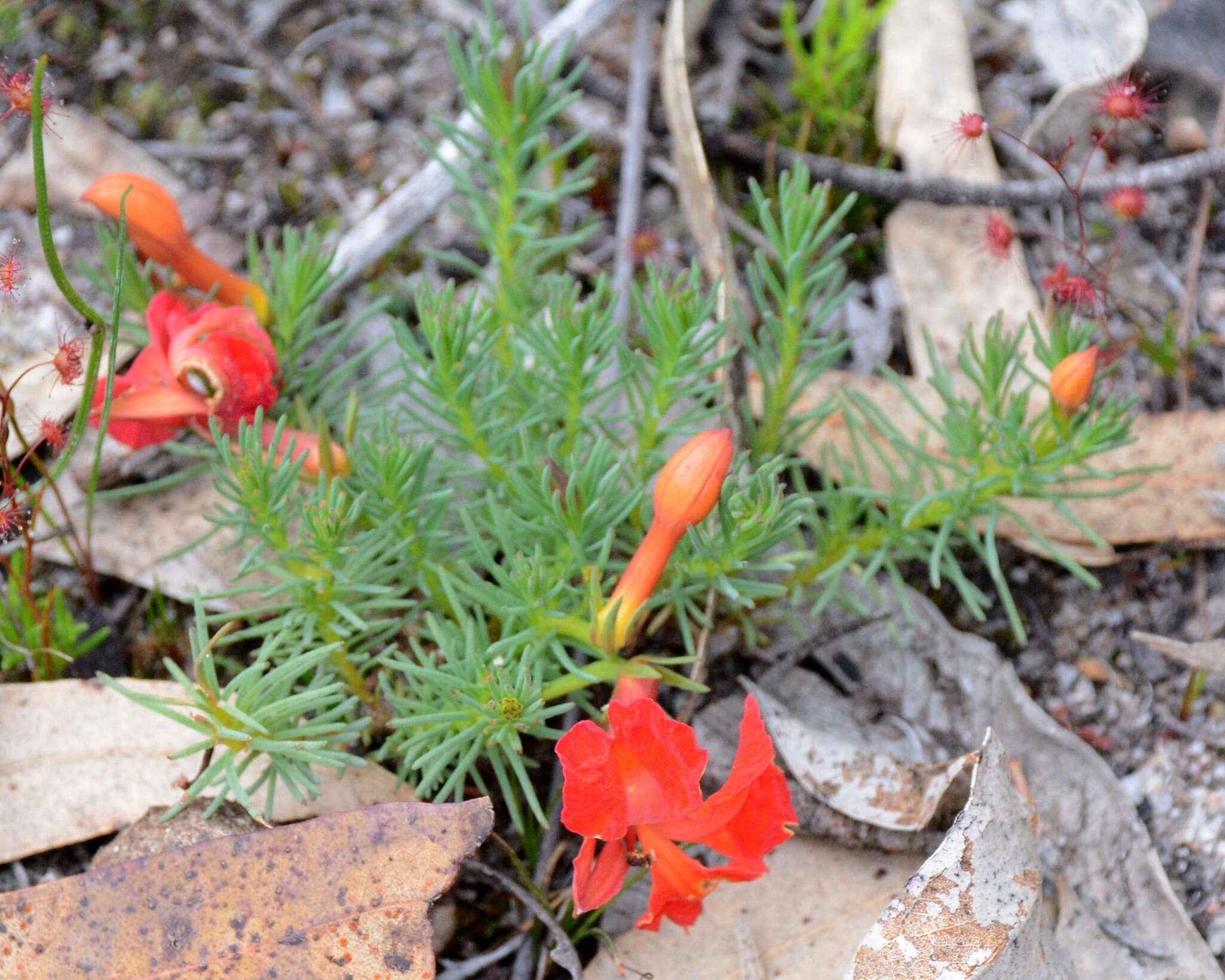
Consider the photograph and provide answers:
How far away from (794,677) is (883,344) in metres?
0.99

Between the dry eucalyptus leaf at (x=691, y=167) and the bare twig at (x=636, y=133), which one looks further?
the bare twig at (x=636, y=133)

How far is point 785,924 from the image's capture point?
2.21 metres

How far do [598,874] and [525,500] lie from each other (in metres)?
0.74

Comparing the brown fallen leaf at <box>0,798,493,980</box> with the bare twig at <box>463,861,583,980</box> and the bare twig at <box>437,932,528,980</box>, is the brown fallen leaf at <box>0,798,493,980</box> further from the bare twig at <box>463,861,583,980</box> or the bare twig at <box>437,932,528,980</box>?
the bare twig at <box>437,932,528,980</box>

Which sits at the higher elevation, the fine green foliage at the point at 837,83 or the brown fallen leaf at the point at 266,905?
the fine green foliage at the point at 837,83

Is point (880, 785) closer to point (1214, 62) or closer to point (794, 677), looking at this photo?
point (794, 677)

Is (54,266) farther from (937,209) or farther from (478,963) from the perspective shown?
(937,209)

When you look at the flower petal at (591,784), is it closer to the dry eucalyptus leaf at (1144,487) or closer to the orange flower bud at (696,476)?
the orange flower bud at (696,476)

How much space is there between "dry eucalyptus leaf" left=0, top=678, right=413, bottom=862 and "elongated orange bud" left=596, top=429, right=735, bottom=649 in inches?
23.3

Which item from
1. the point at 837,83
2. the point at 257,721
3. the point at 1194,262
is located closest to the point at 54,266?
the point at 257,721

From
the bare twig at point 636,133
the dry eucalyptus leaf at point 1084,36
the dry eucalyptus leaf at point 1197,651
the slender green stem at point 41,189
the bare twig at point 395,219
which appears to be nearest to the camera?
the slender green stem at point 41,189

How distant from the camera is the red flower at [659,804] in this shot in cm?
177

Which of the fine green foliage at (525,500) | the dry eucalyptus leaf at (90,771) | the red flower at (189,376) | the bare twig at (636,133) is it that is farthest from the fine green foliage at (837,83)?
the dry eucalyptus leaf at (90,771)

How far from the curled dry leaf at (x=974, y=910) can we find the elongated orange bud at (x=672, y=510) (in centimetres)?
65
